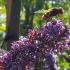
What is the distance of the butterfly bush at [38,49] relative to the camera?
2.91m

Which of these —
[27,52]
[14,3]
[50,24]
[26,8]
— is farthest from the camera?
[26,8]

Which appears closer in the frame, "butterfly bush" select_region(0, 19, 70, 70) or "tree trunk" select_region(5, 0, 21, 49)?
"butterfly bush" select_region(0, 19, 70, 70)

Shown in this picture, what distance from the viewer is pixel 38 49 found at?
9.66 ft

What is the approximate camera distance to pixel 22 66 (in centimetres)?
291

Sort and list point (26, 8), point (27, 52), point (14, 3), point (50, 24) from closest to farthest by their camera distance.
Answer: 1. point (27, 52)
2. point (50, 24)
3. point (14, 3)
4. point (26, 8)

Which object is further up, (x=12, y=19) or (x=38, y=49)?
(x=38, y=49)

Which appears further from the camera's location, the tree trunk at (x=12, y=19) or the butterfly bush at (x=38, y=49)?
the tree trunk at (x=12, y=19)

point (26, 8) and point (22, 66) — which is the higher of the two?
point (22, 66)

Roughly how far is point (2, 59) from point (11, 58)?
0.09 m

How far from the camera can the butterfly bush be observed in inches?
115


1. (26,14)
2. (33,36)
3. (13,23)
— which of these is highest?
→ (33,36)

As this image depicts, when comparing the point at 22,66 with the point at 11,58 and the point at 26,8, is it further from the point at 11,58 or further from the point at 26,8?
the point at 26,8

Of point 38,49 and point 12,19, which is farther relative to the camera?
point 12,19

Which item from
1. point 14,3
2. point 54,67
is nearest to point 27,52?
point 54,67
